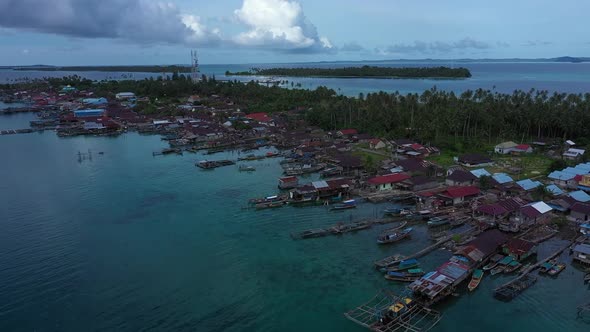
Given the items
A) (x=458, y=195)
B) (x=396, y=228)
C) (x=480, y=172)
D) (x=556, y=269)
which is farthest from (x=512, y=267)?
(x=480, y=172)

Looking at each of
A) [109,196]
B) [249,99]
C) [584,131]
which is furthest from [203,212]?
[249,99]

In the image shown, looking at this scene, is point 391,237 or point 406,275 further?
point 391,237

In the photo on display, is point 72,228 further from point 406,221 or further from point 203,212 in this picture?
point 406,221

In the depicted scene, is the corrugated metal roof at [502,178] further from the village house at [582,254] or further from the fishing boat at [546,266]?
the fishing boat at [546,266]

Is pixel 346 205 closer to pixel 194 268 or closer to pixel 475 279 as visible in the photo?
pixel 475 279

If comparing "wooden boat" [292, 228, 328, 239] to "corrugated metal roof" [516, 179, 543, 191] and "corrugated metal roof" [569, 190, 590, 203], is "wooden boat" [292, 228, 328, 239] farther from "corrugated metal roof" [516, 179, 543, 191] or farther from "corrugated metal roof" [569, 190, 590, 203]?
"corrugated metal roof" [569, 190, 590, 203]

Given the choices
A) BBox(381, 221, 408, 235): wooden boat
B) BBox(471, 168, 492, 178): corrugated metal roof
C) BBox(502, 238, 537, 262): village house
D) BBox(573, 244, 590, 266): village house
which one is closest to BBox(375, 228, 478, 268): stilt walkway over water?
BBox(381, 221, 408, 235): wooden boat
